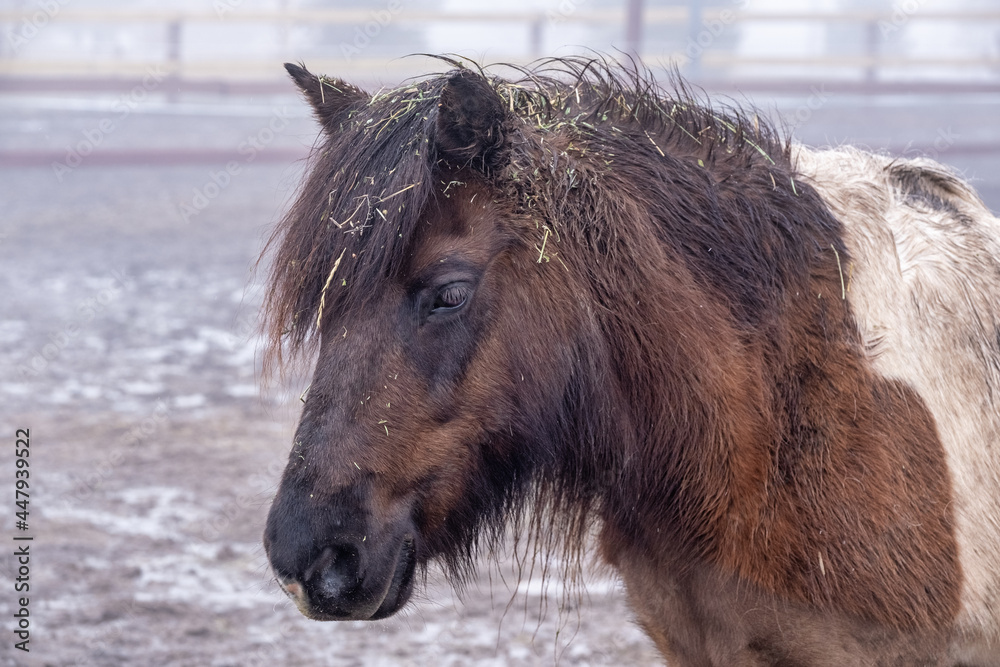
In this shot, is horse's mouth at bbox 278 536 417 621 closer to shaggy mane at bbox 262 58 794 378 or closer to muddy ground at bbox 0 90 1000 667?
muddy ground at bbox 0 90 1000 667

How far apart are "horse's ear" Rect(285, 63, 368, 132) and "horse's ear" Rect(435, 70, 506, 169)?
459 mm

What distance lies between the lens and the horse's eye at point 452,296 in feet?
6.53

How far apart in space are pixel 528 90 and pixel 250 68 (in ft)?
50.2

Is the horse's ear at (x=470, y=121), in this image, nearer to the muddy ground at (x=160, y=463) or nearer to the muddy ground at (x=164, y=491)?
the muddy ground at (x=164, y=491)

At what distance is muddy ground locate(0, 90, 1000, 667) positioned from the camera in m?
3.84

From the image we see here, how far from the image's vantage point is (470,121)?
6.57 ft

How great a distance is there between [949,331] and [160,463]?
4859 mm

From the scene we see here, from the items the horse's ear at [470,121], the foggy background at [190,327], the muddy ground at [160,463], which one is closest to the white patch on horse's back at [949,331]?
the foggy background at [190,327]

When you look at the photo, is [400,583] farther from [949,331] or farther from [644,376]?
[949,331]

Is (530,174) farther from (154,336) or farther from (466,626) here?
(154,336)

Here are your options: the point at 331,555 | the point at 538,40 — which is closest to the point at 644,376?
the point at 331,555

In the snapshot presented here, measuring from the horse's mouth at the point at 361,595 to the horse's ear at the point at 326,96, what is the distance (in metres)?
1.14

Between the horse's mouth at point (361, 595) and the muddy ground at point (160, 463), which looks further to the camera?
the muddy ground at point (160, 463)

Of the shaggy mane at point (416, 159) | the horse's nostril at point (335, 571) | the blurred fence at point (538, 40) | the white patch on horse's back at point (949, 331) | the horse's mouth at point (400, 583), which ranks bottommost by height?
the horse's mouth at point (400, 583)
